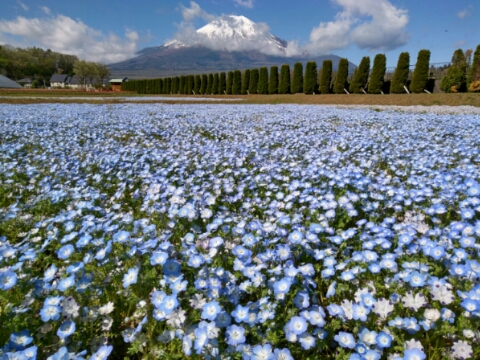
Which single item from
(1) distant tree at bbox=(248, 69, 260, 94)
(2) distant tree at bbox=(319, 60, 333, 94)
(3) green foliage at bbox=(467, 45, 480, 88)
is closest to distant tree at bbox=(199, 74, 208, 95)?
(1) distant tree at bbox=(248, 69, 260, 94)

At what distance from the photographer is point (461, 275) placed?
184 cm

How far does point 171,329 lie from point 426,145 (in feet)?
19.6

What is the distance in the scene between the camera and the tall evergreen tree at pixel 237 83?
35.5 meters

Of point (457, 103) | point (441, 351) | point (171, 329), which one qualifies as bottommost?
point (441, 351)

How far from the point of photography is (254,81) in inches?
1334

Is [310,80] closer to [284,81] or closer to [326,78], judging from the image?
[326,78]

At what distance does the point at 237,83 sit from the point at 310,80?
32.0ft

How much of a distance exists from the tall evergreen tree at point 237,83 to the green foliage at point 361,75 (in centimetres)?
1356

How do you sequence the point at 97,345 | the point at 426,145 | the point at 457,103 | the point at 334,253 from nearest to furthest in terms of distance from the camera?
1. the point at 97,345
2. the point at 334,253
3. the point at 426,145
4. the point at 457,103

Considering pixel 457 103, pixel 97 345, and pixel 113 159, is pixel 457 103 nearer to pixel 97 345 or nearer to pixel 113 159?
pixel 113 159

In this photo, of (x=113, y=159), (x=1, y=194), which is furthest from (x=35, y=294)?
(x=113, y=159)

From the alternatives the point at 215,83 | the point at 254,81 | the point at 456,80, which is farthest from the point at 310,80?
the point at 215,83

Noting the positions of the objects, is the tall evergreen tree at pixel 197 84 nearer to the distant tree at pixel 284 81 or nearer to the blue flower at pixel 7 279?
the distant tree at pixel 284 81


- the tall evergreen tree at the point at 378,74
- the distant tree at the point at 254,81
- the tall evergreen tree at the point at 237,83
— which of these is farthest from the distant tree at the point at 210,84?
the tall evergreen tree at the point at 378,74
